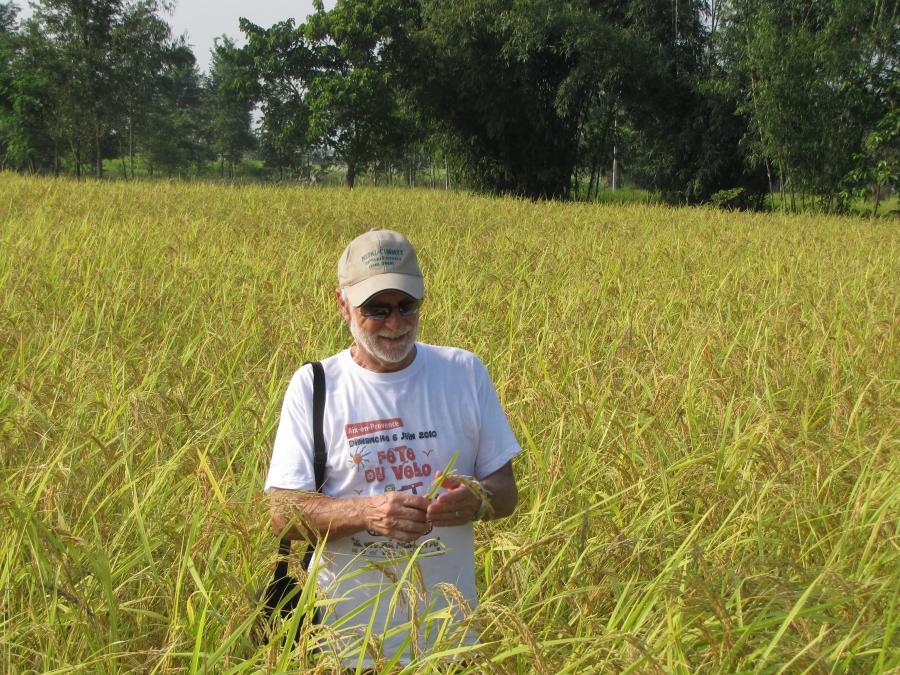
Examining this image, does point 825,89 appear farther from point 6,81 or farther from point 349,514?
point 6,81

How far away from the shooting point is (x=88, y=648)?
1.65m

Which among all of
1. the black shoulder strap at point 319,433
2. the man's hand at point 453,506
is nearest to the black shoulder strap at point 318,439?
the black shoulder strap at point 319,433

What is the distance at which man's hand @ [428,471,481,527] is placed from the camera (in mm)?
1399

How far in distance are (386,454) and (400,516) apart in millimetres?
201

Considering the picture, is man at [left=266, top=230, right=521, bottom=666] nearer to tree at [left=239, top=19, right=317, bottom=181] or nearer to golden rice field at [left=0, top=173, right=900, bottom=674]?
golden rice field at [left=0, top=173, right=900, bottom=674]

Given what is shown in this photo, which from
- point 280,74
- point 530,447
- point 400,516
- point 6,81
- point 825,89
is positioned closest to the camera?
point 400,516

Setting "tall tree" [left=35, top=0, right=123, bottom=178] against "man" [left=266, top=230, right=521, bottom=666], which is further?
"tall tree" [left=35, top=0, right=123, bottom=178]

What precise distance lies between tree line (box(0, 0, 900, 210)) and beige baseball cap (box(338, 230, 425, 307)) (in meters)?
17.7

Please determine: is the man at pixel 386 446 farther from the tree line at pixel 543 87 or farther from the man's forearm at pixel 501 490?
the tree line at pixel 543 87

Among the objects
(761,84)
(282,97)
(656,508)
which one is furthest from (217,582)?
(282,97)


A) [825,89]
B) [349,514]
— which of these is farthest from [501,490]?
[825,89]

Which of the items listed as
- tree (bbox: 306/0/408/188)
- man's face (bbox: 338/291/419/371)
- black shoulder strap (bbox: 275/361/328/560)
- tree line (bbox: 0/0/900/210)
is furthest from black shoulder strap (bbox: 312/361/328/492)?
tree (bbox: 306/0/408/188)

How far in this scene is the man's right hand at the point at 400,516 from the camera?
53.9 inches

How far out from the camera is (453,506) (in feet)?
4.64
